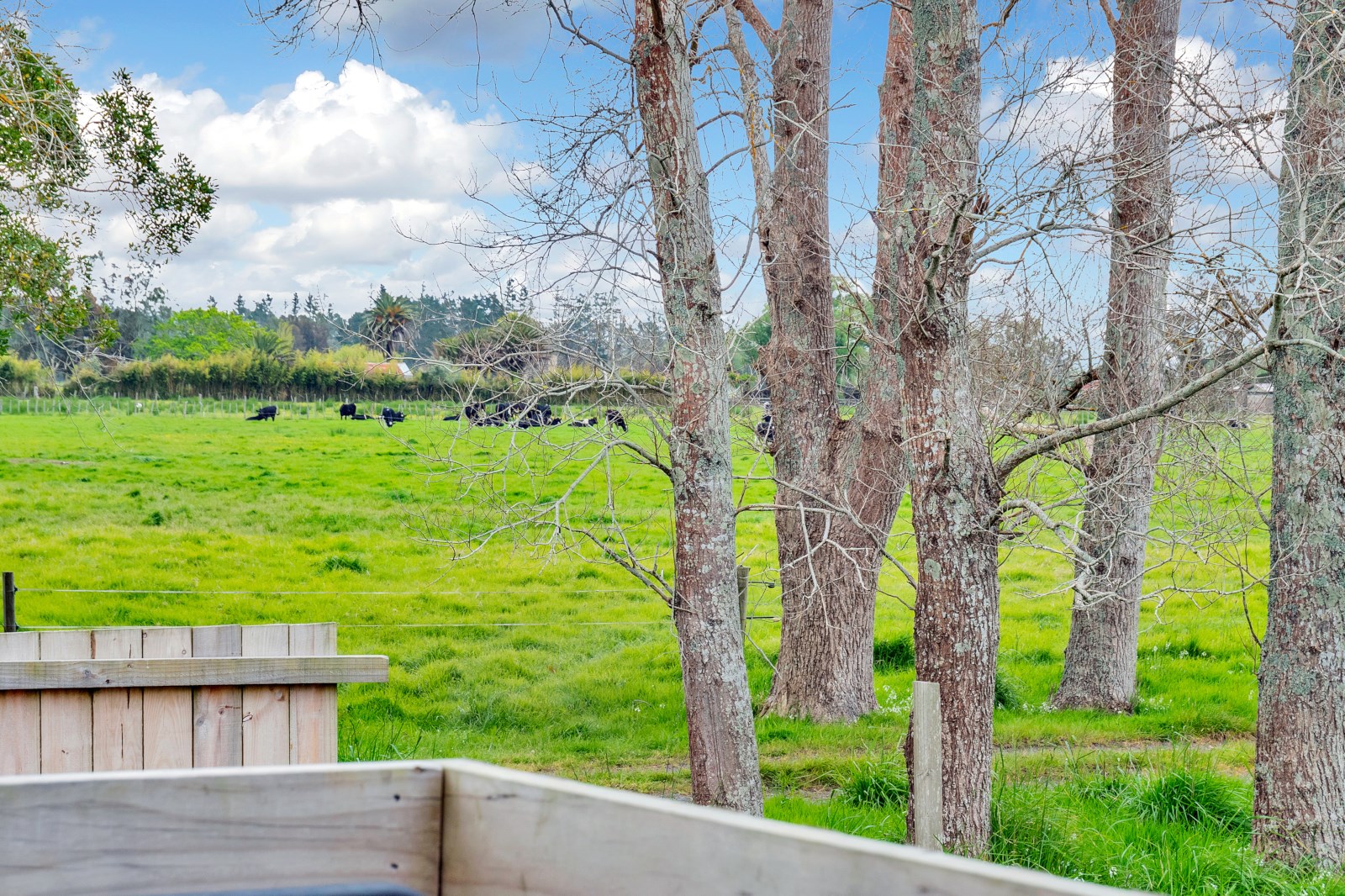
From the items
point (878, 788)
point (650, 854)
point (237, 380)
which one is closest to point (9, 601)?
point (878, 788)

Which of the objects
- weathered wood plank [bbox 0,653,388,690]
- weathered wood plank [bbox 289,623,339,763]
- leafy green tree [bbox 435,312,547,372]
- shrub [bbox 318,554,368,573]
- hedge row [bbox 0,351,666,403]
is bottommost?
shrub [bbox 318,554,368,573]

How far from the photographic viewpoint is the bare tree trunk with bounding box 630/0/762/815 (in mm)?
6219

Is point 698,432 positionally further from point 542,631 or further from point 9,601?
point 542,631

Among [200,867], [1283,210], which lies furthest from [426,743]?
[200,867]

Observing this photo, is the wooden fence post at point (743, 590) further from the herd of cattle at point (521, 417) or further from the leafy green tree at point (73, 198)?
the leafy green tree at point (73, 198)

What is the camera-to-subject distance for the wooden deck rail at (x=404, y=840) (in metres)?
1.12

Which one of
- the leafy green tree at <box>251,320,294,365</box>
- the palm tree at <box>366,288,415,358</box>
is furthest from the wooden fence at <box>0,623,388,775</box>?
the leafy green tree at <box>251,320,294,365</box>

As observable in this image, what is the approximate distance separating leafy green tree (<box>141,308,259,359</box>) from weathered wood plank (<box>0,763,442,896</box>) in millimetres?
28167

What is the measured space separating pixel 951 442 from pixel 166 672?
396 centimetres

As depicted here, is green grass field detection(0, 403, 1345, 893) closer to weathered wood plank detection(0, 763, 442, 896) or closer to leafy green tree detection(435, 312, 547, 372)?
leafy green tree detection(435, 312, 547, 372)

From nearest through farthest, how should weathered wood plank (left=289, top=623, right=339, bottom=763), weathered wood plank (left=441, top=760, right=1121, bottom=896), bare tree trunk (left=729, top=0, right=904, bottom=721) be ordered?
weathered wood plank (left=441, top=760, right=1121, bottom=896) → weathered wood plank (left=289, top=623, right=339, bottom=763) → bare tree trunk (left=729, top=0, right=904, bottom=721)

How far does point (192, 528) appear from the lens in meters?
16.7

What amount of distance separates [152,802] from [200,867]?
0.32ft

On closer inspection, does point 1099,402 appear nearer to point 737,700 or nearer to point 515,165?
point 737,700
